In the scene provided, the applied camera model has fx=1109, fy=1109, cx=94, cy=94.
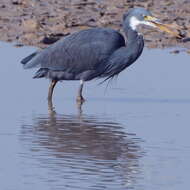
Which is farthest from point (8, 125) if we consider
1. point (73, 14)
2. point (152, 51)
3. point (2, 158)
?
point (73, 14)

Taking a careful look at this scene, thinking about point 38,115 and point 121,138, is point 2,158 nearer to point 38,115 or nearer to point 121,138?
point 121,138

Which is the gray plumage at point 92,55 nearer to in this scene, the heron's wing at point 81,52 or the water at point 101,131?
the heron's wing at point 81,52

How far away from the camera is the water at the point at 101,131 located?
9242mm

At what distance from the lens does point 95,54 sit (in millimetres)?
13523

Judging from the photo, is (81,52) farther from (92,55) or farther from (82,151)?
(82,151)

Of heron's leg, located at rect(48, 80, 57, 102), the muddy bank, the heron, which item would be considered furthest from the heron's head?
the muddy bank

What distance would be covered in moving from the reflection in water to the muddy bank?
5.25 metres

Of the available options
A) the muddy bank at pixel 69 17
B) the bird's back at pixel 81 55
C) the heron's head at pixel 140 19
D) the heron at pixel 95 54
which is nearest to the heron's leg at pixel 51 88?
the heron at pixel 95 54

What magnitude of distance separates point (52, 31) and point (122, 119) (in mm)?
6054

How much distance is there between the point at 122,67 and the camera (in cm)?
1351

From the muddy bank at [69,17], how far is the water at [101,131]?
5.02 ft

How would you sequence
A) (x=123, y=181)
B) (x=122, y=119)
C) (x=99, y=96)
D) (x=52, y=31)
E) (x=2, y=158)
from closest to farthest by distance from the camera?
(x=123, y=181) < (x=2, y=158) < (x=122, y=119) < (x=99, y=96) < (x=52, y=31)

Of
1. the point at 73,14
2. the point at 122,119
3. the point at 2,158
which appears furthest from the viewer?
the point at 73,14

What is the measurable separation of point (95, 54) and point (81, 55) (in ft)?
0.66
